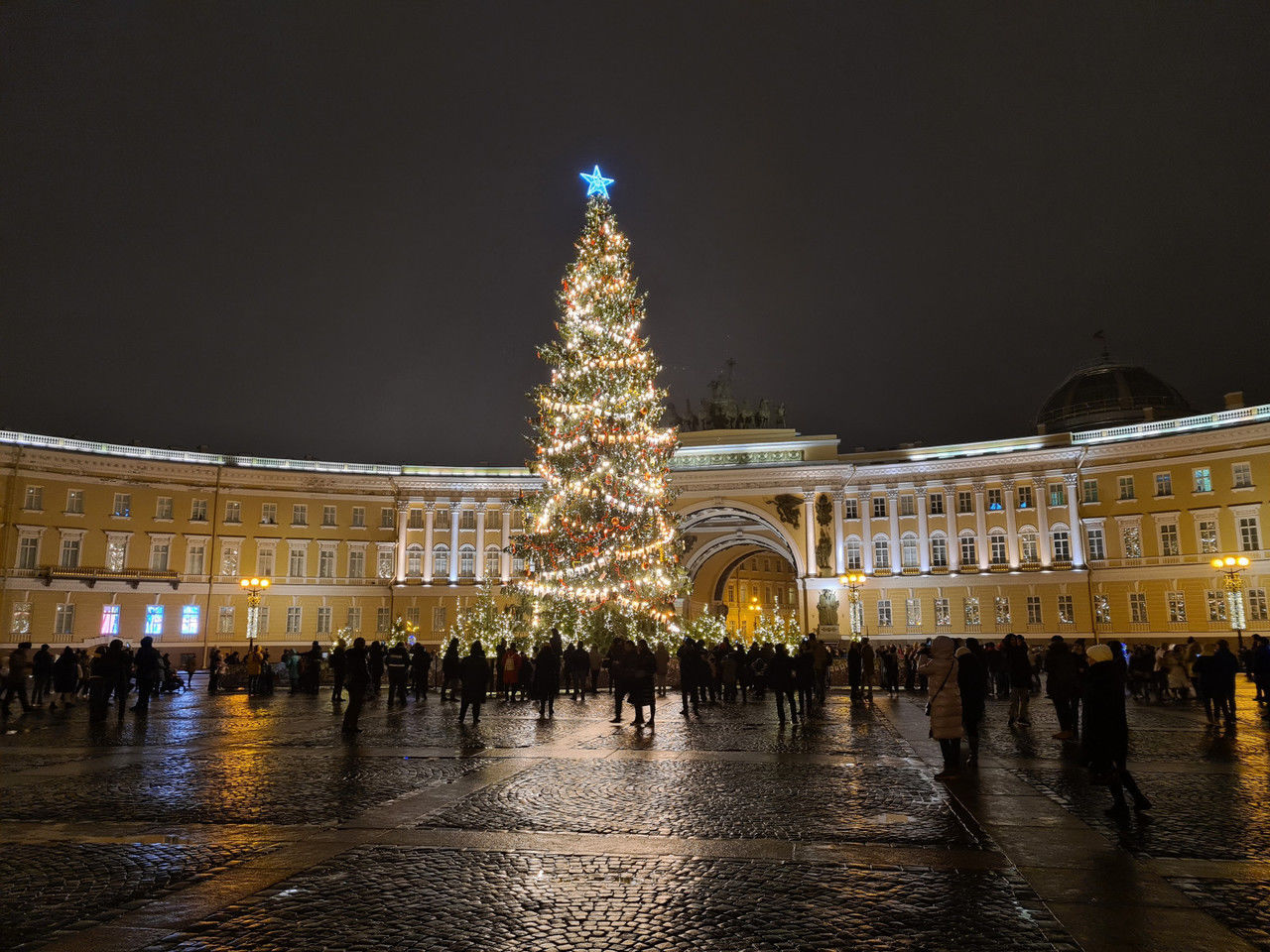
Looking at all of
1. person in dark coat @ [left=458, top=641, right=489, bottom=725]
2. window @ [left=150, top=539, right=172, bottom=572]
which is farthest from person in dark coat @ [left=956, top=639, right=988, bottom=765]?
window @ [left=150, top=539, right=172, bottom=572]

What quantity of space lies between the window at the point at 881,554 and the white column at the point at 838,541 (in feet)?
5.80

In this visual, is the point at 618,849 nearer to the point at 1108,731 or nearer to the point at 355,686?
the point at 1108,731

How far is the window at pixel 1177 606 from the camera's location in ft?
154

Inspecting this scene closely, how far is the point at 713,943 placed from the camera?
5.15 metres

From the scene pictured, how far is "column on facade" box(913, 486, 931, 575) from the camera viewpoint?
53.8 meters

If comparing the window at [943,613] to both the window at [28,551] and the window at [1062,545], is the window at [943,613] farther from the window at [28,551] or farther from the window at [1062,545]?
the window at [28,551]

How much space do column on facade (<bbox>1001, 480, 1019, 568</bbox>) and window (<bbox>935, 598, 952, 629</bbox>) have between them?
4177 millimetres

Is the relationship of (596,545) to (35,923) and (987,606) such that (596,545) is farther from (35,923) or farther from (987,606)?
(987,606)

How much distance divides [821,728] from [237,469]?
4689cm

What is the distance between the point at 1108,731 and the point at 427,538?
53.6m

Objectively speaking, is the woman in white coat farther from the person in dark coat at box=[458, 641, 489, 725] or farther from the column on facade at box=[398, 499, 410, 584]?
the column on facade at box=[398, 499, 410, 584]

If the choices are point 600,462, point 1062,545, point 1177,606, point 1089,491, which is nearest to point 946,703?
point 600,462

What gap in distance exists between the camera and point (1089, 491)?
51250 mm

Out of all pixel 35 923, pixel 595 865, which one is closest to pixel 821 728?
pixel 595 865
